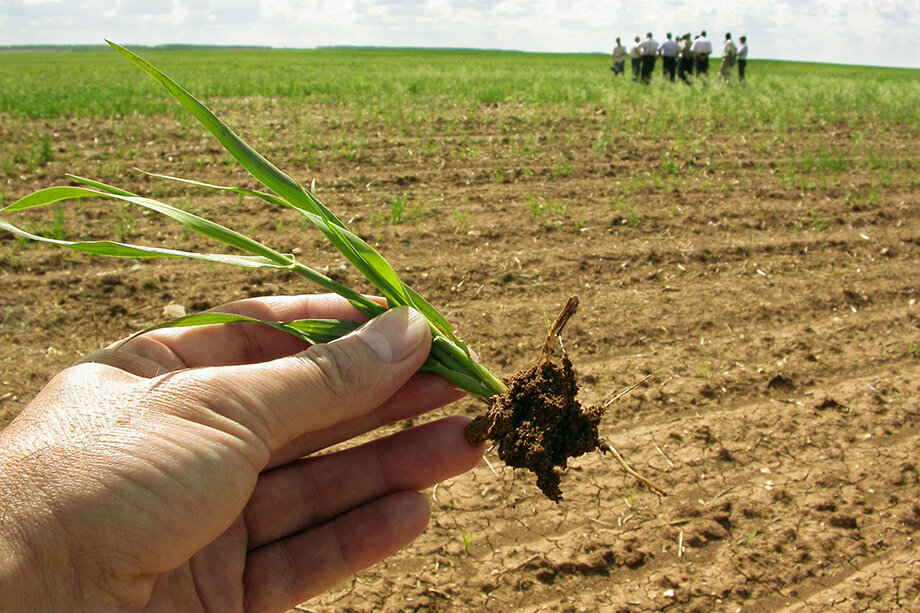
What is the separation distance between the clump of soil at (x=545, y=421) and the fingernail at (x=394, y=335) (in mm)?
283

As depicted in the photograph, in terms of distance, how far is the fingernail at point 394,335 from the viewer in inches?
63.2

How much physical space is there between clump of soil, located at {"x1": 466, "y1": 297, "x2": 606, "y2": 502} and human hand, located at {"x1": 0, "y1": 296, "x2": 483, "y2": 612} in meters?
0.28

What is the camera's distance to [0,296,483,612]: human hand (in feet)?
4.06

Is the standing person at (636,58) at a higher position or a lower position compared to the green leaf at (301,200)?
higher

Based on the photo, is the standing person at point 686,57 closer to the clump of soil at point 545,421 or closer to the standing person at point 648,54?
the standing person at point 648,54

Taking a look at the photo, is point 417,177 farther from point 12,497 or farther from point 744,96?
point 744,96

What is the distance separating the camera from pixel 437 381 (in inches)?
75.4

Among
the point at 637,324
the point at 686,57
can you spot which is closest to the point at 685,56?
the point at 686,57

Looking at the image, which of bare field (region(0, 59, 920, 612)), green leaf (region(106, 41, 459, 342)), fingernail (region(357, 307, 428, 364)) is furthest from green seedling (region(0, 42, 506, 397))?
bare field (region(0, 59, 920, 612))

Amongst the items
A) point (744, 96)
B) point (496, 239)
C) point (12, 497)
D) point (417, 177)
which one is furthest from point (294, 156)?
point (744, 96)

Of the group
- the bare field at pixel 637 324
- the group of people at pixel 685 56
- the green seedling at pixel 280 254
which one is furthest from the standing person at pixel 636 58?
the green seedling at pixel 280 254

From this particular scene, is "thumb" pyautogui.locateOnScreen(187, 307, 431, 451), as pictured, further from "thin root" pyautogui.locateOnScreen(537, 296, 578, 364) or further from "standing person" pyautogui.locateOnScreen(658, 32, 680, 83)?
"standing person" pyautogui.locateOnScreen(658, 32, 680, 83)

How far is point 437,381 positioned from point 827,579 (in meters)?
1.61

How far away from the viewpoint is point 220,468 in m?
1.38
